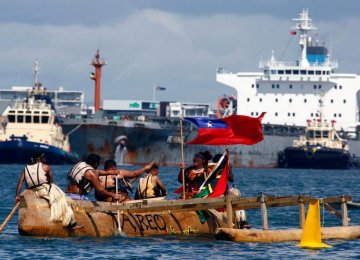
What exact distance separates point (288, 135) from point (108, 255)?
78825 mm

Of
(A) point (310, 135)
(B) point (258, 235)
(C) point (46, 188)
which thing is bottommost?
(B) point (258, 235)

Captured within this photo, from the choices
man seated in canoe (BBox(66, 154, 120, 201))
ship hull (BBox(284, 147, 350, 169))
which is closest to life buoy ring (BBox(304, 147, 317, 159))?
ship hull (BBox(284, 147, 350, 169))

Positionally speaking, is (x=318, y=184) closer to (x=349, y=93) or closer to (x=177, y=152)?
(x=177, y=152)

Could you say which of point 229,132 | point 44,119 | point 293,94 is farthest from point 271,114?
point 229,132

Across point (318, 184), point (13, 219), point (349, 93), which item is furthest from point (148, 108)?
point (13, 219)

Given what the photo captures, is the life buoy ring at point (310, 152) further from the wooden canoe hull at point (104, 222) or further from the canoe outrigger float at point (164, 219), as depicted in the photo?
the wooden canoe hull at point (104, 222)

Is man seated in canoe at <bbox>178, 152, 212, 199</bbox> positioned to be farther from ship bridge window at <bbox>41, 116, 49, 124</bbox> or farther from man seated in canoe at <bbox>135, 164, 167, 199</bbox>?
ship bridge window at <bbox>41, 116, 49, 124</bbox>

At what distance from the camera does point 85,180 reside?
24.0m

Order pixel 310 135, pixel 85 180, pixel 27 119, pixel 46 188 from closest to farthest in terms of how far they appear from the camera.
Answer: pixel 46 188 → pixel 85 180 → pixel 27 119 → pixel 310 135

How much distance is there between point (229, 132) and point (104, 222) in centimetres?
354

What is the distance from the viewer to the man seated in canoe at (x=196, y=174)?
2497 cm

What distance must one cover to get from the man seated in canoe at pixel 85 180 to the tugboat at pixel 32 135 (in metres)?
59.7

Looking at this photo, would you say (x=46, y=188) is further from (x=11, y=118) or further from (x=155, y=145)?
(x=155, y=145)

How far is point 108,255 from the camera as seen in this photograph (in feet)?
69.2
